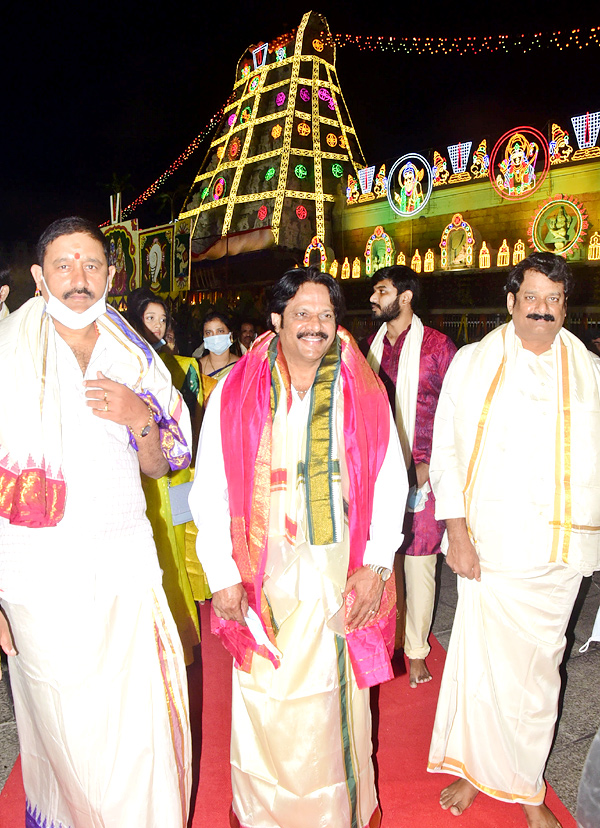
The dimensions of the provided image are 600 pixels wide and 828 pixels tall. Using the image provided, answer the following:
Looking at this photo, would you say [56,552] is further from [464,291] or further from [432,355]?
[464,291]

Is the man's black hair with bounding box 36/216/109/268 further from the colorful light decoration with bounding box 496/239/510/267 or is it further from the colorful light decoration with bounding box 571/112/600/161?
the colorful light decoration with bounding box 496/239/510/267

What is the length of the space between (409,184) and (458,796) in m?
19.5

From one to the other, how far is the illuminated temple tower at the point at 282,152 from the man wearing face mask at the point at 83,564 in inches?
916

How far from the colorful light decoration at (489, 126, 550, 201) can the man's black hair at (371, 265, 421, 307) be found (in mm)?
13550

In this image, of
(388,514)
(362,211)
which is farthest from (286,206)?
(388,514)

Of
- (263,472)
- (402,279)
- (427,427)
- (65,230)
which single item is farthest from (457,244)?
(65,230)

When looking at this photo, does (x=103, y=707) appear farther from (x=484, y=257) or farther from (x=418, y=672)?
(x=484, y=257)

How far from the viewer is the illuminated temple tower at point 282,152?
84.3 feet

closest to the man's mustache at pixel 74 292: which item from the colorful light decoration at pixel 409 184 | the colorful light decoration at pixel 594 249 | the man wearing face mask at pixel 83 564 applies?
the man wearing face mask at pixel 83 564

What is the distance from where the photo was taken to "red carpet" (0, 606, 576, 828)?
93.9 inches

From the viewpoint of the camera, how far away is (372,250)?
21125 mm

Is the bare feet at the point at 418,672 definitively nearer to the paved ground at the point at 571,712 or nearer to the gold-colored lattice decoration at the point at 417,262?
the paved ground at the point at 571,712

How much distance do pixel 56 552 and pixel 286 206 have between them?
25.8 m

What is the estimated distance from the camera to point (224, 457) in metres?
2.08
